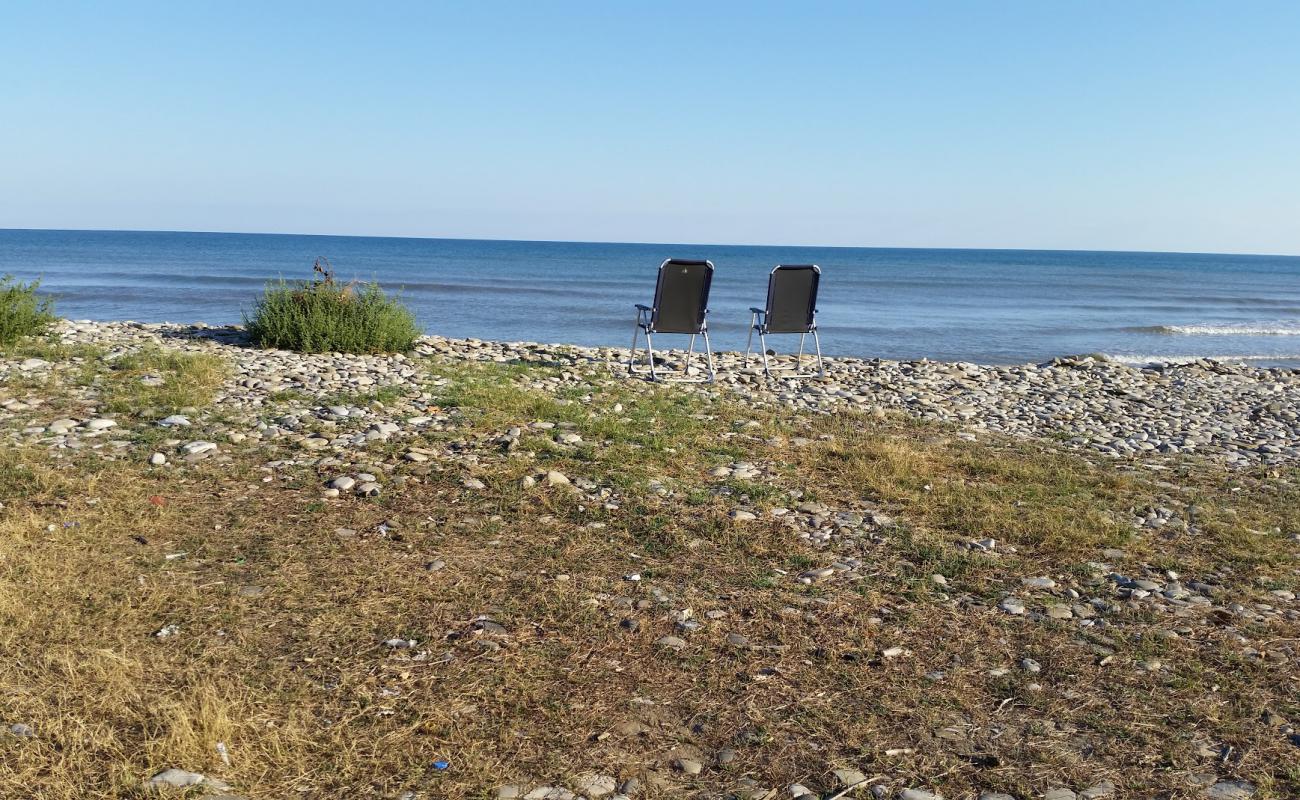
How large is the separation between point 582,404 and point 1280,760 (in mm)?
6108

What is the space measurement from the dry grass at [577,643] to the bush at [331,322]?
18.7ft

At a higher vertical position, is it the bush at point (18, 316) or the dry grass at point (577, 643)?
the bush at point (18, 316)

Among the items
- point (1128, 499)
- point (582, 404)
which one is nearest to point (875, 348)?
point (582, 404)

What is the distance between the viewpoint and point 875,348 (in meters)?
20.0

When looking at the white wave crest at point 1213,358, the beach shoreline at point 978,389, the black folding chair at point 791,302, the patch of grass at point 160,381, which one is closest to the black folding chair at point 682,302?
the beach shoreline at point 978,389

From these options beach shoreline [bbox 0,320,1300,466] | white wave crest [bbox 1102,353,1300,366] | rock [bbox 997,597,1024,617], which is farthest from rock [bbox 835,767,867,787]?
white wave crest [bbox 1102,353,1300,366]

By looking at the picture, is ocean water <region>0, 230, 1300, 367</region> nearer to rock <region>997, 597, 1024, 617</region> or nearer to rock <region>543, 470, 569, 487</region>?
rock <region>543, 470, 569, 487</region>

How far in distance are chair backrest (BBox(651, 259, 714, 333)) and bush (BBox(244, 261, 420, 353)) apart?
10.5 ft

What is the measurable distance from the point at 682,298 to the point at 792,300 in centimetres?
144

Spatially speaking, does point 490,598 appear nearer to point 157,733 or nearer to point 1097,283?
point 157,733

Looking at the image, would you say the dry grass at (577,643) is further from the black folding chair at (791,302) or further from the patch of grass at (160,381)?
the black folding chair at (791,302)

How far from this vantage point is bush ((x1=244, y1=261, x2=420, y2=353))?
1159 cm

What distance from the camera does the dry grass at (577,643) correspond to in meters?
3.03

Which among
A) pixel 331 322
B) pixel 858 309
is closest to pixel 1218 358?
pixel 858 309
